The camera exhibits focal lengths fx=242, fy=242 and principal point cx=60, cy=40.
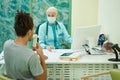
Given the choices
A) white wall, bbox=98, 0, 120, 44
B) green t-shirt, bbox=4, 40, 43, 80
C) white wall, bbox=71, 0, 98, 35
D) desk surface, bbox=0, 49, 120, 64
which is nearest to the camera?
green t-shirt, bbox=4, 40, 43, 80

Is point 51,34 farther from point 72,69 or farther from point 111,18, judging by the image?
point 72,69

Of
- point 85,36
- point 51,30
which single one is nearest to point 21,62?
point 85,36

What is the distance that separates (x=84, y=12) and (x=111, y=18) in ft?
4.02

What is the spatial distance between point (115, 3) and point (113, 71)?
1.84 meters

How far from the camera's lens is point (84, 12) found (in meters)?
5.34

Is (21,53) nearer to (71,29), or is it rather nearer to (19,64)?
(19,64)

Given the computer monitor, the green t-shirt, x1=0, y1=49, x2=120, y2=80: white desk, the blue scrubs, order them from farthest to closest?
the blue scrubs < the computer monitor < x1=0, y1=49, x2=120, y2=80: white desk < the green t-shirt

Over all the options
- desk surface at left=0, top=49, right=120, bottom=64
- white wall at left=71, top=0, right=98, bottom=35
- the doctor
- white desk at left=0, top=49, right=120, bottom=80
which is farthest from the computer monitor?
white wall at left=71, top=0, right=98, bottom=35

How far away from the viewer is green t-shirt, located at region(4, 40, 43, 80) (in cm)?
206

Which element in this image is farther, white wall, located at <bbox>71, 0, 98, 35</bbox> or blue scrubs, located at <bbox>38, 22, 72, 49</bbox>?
white wall, located at <bbox>71, 0, 98, 35</bbox>

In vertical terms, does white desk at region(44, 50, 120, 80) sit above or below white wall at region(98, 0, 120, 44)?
below

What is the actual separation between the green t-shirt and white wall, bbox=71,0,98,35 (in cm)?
331

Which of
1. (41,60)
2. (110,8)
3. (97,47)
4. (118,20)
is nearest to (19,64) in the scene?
(41,60)

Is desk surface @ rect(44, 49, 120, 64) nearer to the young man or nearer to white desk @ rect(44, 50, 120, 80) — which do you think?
white desk @ rect(44, 50, 120, 80)
